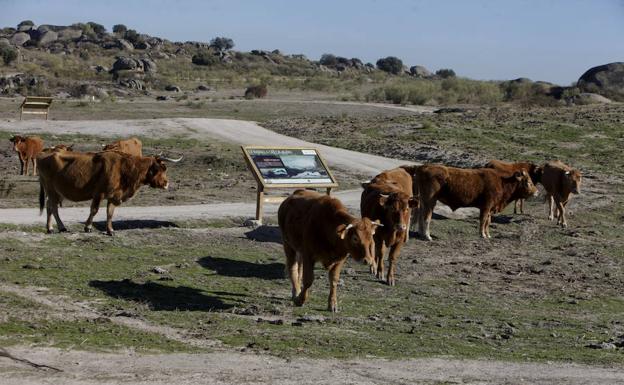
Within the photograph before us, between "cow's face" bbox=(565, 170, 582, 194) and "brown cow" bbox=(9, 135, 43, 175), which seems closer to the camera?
"cow's face" bbox=(565, 170, 582, 194)

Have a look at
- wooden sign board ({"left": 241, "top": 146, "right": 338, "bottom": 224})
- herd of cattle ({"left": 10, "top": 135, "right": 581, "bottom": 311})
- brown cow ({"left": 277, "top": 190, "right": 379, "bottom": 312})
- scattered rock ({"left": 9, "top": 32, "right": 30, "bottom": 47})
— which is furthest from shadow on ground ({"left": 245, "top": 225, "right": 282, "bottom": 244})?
scattered rock ({"left": 9, "top": 32, "right": 30, "bottom": 47})

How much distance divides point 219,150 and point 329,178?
14711 mm

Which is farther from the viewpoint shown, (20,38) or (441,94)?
(20,38)

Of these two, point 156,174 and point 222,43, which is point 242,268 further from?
point 222,43

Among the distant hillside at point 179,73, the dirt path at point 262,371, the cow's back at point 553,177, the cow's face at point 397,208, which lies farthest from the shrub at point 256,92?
the dirt path at point 262,371

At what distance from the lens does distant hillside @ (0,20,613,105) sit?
7706cm

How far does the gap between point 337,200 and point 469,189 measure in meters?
9.29

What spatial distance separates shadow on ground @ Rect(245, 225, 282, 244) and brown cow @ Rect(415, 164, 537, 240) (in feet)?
11.4

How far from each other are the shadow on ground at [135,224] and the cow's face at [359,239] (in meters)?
8.08

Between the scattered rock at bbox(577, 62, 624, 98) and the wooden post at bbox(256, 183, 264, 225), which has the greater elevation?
the scattered rock at bbox(577, 62, 624, 98)

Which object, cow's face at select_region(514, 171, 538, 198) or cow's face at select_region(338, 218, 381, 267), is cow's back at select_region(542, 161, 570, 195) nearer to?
cow's face at select_region(514, 171, 538, 198)

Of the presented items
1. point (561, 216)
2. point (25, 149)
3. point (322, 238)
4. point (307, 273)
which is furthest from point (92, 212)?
point (561, 216)

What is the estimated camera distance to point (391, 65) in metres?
152

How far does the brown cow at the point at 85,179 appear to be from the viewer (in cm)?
2127
